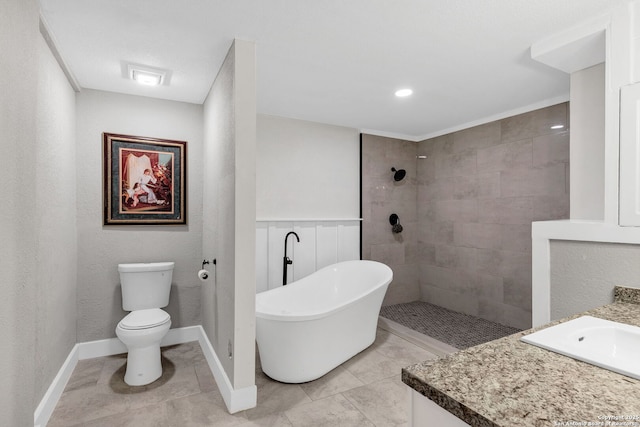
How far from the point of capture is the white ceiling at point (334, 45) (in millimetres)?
1768

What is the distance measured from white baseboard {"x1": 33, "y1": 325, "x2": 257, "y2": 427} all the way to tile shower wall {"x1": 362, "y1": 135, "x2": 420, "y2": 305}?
2.22 meters

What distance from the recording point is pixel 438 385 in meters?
0.77

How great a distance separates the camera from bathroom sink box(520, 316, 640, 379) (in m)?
0.99

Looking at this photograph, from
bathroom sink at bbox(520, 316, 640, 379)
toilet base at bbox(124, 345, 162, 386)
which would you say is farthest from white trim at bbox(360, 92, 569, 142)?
toilet base at bbox(124, 345, 162, 386)

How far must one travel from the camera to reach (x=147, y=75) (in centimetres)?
254

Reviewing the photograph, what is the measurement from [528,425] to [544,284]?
1.78 meters

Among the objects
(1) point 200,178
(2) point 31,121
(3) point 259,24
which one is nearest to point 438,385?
(2) point 31,121

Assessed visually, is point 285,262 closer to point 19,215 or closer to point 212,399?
point 212,399

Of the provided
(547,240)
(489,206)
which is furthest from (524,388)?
(489,206)

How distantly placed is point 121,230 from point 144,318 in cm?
91

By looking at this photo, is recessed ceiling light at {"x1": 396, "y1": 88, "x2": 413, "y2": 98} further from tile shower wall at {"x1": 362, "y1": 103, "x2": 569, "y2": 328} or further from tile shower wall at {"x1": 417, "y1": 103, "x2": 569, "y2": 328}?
tile shower wall at {"x1": 417, "y1": 103, "x2": 569, "y2": 328}

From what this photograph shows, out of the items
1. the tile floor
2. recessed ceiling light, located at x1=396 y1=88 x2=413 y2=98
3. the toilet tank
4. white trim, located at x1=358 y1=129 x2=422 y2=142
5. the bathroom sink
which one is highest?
recessed ceiling light, located at x1=396 y1=88 x2=413 y2=98

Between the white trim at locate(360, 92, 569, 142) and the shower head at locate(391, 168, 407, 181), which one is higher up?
the white trim at locate(360, 92, 569, 142)

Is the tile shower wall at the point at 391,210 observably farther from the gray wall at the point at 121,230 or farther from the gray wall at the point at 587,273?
the gray wall at the point at 587,273
